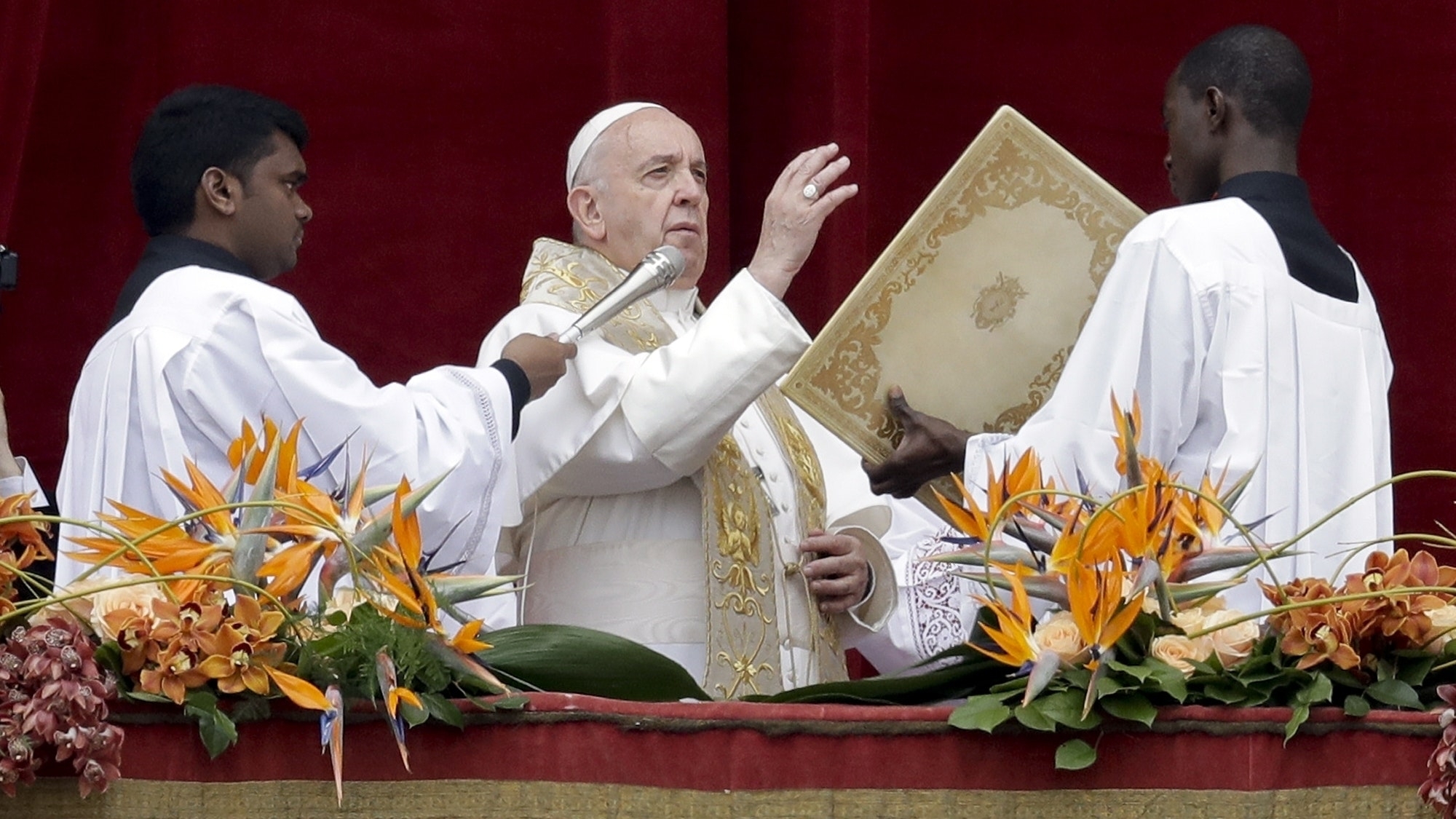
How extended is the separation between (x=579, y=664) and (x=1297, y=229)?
1.76 m

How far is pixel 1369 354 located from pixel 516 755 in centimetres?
198

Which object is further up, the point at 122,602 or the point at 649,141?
the point at 649,141

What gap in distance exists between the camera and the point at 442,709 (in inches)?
89.3

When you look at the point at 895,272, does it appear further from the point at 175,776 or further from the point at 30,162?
the point at 30,162

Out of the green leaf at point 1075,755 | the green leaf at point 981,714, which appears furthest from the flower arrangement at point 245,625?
the green leaf at point 1075,755

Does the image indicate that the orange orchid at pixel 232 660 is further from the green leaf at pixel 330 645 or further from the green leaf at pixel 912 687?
the green leaf at pixel 912 687

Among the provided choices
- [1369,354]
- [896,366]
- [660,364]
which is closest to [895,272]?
[896,366]

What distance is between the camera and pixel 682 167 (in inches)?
159

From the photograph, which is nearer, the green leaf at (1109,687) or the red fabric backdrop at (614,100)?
the green leaf at (1109,687)

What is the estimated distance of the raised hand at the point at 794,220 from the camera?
368 cm

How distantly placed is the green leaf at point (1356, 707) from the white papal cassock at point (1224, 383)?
118 cm

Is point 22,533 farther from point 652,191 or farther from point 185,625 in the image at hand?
point 652,191

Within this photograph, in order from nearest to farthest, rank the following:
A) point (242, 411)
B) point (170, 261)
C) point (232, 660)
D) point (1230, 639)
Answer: point (232, 660) < point (1230, 639) < point (242, 411) < point (170, 261)

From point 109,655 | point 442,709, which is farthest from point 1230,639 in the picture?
point 109,655
